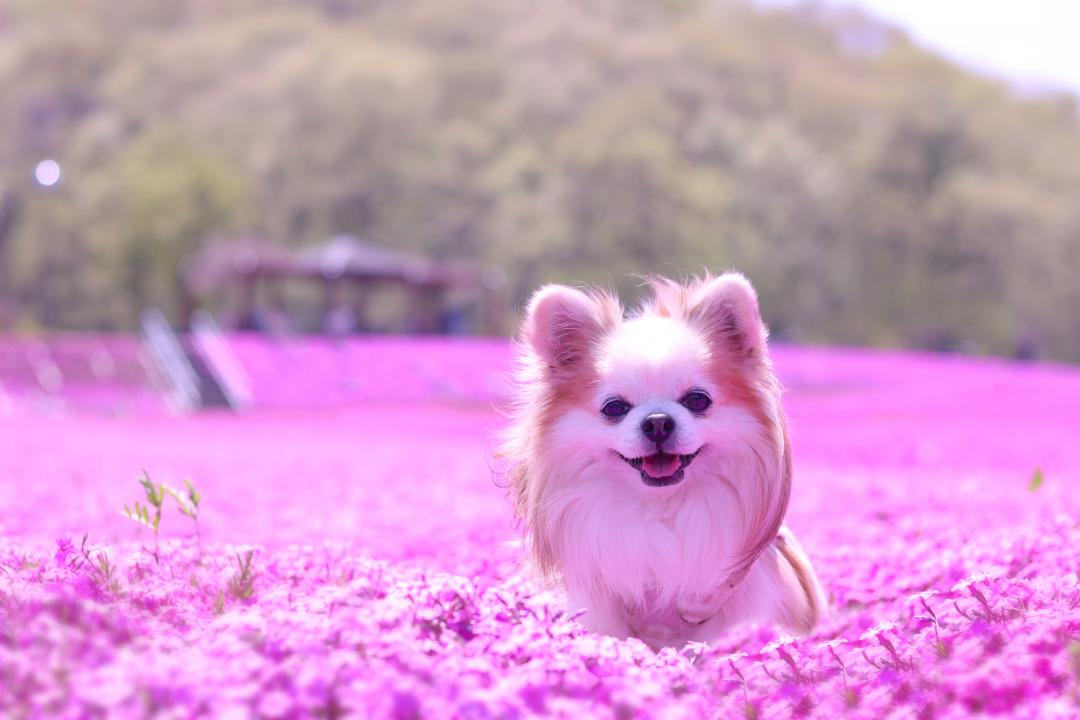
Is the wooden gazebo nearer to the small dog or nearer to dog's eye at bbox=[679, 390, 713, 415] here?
the small dog

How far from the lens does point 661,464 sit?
3727 millimetres

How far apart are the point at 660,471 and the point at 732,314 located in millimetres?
686

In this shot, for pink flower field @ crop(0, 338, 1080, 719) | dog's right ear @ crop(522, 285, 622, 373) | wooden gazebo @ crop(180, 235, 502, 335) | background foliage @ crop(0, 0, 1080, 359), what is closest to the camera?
pink flower field @ crop(0, 338, 1080, 719)

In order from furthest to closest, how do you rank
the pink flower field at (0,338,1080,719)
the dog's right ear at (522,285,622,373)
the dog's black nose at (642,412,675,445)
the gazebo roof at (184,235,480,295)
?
the gazebo roof at (184,235,480,295) → the dog's right ear at (522,285,622,373) → the dog's black nose at (642,412,675,445) → the pink flower field at (0,338,1080,719)

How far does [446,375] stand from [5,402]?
11.5 metres

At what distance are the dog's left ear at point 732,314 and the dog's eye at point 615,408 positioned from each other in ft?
1.44

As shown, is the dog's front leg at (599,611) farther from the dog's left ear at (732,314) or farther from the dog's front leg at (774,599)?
the dog's left ear at (732,314)

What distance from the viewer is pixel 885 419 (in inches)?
818

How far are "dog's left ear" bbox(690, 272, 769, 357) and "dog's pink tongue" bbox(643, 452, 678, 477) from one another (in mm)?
530

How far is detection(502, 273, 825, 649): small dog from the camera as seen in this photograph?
381 cm

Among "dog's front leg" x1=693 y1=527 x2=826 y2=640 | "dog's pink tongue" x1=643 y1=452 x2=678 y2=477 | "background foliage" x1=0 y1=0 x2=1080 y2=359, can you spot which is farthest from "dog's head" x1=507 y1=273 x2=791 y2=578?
Result: "background foliage" x1=0 y1=0 x2=1080 y2=359

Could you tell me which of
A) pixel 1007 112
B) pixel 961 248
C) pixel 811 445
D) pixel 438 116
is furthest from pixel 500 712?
pixel 1007 112

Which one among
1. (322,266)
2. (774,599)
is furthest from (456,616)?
(322,266)

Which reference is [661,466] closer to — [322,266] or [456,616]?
[456,616]
